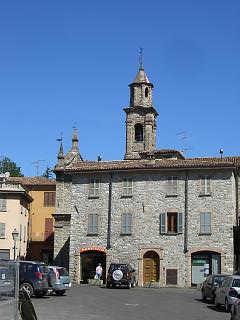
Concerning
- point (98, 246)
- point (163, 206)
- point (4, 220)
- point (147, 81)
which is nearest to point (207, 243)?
point (163, 206)

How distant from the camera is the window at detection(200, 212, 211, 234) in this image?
44969mm

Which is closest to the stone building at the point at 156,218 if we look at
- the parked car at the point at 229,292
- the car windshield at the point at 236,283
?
the parked car at the point at 229,292

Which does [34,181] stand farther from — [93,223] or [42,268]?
[42,268]

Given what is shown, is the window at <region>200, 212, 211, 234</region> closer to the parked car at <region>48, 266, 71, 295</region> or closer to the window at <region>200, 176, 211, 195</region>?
the window at <region>200, 176, 211, 195</region>

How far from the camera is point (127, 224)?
4697 cm

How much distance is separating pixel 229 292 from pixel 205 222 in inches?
865

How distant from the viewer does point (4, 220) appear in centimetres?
5612

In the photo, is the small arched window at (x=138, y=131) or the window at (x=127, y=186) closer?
the window at (x=127, y=186)

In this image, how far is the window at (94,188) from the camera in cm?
4847

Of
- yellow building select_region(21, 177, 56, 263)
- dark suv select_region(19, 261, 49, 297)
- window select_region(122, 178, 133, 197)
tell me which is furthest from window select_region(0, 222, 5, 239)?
dark suv select_region(19, 261, 49, 297)

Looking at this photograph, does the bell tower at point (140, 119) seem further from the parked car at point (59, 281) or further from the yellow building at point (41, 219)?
the parked car at point (59, 281)

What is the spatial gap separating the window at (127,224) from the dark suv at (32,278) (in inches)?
814

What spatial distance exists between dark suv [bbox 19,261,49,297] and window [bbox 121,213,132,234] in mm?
20673

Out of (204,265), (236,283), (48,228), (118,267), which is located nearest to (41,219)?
(48,228)
